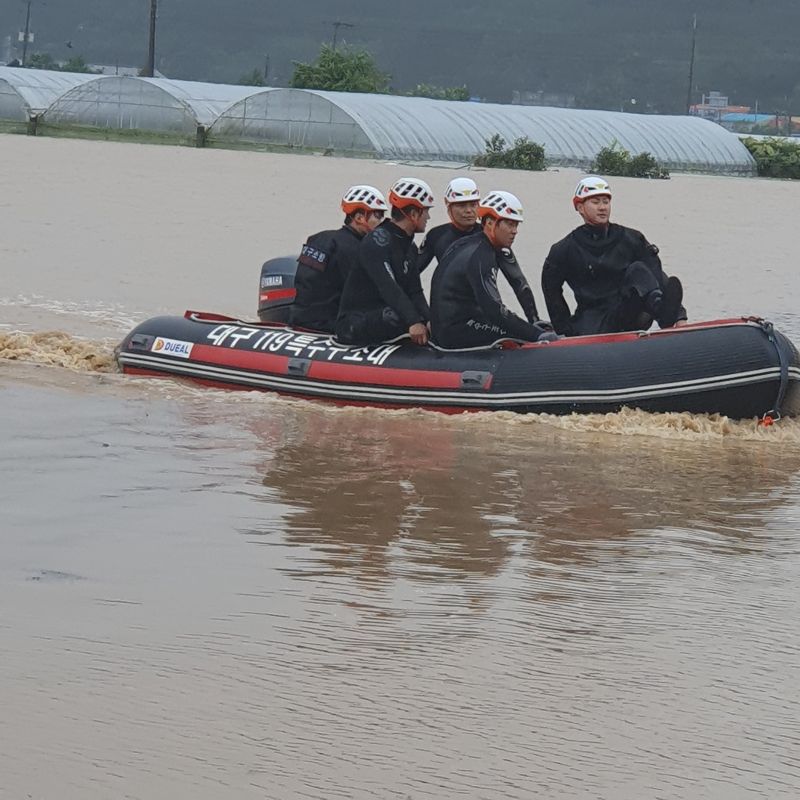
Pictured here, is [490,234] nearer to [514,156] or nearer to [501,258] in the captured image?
[501,258]

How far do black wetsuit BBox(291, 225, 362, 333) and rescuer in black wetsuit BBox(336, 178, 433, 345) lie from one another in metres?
0.23

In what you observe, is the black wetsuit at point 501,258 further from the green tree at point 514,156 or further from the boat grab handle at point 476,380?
the green tree at point 514,156

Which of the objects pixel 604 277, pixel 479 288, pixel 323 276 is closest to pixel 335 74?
pixel 323 276

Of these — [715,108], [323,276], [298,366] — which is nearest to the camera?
[298,366]

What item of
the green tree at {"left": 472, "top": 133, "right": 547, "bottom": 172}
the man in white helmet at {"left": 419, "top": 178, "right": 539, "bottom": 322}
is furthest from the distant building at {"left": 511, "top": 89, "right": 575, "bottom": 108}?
the man in white helmet at {"left": 419, "top": 178, "right": 539, "bottom": 322}

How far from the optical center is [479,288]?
9.58 m

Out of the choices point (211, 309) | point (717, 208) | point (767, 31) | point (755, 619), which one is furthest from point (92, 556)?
point (767, 31)

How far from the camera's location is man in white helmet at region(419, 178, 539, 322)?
9.98 m

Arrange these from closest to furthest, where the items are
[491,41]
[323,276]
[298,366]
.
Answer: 1. [298,366]
2. [323,276]
3. [491,41]

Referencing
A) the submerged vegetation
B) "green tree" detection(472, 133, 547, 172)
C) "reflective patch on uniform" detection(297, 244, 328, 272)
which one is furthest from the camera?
the submerged vegetation

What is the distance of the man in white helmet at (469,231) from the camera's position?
32.7 ft

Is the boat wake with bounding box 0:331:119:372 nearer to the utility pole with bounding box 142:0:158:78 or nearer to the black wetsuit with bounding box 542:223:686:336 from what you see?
the black wetsuit with bounding box 542:223:686:336

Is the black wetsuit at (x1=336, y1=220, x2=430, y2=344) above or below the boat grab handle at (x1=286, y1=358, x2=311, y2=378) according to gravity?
above

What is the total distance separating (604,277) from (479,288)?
108cm
